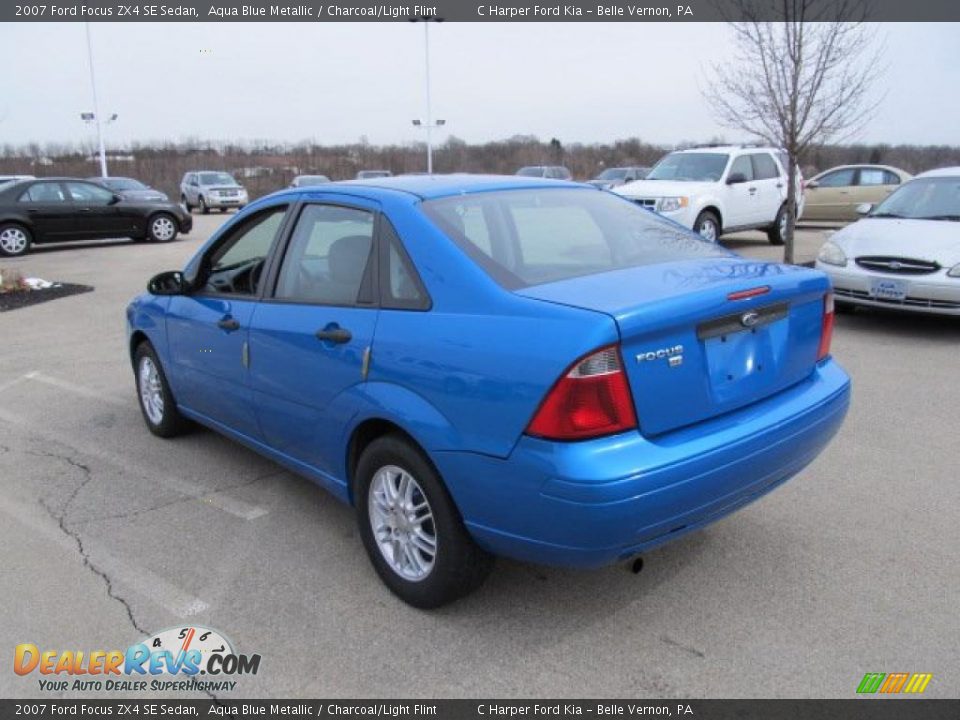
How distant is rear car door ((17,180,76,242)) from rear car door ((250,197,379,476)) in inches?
620

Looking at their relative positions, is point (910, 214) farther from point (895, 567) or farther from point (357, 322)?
point (357, 322)

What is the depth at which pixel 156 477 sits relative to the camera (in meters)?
4.61

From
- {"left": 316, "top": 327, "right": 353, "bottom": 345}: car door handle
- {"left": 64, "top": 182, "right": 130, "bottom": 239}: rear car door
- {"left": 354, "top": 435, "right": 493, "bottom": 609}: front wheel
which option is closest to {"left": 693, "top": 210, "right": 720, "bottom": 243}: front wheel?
{"left": 316, "top": 327, "right": 353, "bottom": 345}: car door handle

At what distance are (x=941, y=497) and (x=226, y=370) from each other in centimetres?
378

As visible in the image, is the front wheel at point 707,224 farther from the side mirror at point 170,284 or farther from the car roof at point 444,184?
the side mirror at point 170,284

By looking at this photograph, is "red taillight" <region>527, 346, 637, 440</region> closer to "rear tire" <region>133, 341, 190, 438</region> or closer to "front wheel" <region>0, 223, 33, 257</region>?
"rear tire" <region>133, 341, 190, 438</region>

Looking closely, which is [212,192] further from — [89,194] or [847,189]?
[847,189]

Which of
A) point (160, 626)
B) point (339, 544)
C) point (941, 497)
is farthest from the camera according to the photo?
point (941, 497)

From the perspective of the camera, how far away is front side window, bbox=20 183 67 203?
16766 millimetres

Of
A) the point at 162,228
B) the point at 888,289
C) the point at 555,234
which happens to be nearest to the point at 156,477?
the point at 555,234

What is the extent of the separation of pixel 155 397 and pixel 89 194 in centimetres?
1454
